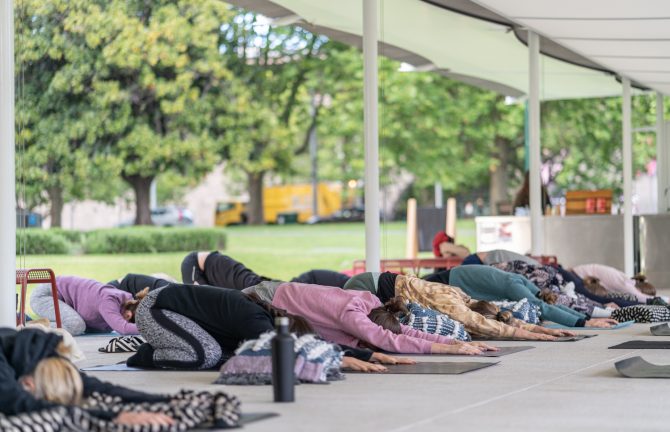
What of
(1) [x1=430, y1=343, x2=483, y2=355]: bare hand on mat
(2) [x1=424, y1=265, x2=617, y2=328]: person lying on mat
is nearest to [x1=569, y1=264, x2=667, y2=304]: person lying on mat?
(2) [x1=424, y1=265, x2=617, y2=328]: person lying on mat

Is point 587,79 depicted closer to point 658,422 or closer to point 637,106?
point 637,106

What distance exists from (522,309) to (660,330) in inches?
42.3

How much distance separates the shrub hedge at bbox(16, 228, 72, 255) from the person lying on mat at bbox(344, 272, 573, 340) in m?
10.6

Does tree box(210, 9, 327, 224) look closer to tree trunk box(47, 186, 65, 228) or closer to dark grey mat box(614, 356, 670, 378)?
tree trunk box(47, 186, 65, 228)

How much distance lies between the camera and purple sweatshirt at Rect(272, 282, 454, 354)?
7746mm

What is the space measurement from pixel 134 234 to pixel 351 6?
35.0ft

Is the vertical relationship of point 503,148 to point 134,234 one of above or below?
above

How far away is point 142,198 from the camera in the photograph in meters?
24.0

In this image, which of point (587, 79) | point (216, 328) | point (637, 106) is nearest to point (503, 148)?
point (637, 106)

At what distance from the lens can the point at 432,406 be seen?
5.69 meters

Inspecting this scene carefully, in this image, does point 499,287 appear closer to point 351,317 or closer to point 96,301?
point 351,317

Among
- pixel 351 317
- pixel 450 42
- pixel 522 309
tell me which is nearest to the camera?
pixel 351 317

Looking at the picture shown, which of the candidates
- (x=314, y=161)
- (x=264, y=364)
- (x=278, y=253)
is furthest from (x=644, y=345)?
(x=314, y=161)

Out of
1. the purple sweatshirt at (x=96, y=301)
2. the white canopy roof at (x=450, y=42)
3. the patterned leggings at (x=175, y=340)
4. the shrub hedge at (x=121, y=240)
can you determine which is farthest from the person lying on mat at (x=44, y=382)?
the shrub hedge at (x=121, y=240)
